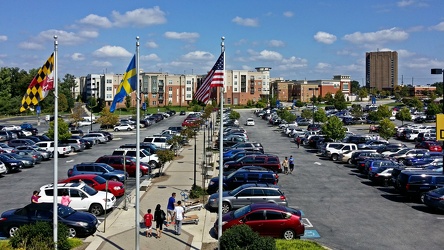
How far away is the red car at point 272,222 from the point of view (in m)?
17.7

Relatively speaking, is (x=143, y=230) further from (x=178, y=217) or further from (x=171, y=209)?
(x=178, y=217)

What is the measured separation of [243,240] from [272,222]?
4.19 m

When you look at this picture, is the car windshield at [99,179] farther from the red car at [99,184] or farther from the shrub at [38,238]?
the shrub at [38,238]

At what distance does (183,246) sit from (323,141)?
108 ft

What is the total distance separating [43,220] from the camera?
17719mm

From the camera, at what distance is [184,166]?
36.8m

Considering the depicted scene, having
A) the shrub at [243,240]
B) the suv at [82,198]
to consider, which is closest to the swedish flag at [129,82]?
the shrub at [243,240]

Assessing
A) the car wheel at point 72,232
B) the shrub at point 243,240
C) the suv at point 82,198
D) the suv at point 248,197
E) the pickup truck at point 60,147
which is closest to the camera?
the shrub at point 243,240

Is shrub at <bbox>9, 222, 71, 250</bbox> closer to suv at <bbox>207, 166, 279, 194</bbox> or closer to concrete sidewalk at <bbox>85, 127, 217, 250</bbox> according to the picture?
concrete sidewalk at <bbox>85, 127, 217, 250</bbox>

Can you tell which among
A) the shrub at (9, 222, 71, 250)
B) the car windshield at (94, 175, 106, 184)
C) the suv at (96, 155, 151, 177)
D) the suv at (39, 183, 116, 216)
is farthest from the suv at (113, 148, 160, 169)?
the shrub at (9, 222, 71, 250)

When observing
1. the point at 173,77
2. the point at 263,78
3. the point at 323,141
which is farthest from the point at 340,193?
the point at 263,78

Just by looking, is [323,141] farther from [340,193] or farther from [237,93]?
[237,93]

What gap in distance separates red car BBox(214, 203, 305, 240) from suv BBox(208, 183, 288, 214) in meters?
3.58

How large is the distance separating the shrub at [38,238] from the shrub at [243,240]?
16.6 ft
